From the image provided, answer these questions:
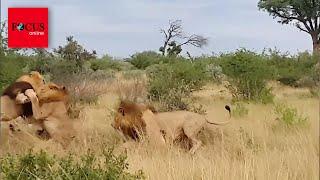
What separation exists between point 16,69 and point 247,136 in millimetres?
6577

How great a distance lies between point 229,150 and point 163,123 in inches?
59.3

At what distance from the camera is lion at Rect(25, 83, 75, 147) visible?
7793mm

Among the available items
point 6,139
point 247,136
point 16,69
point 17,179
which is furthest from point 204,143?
point 16,69

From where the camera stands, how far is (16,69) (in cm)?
1291

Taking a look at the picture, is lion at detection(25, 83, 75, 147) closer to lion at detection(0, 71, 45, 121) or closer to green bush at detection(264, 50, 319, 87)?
lion at detection(0, 71, 45, 121)

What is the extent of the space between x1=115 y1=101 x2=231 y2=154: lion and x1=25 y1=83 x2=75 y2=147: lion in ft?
2.60

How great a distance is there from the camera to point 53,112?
8.07 meters

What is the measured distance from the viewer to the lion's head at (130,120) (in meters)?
8.12

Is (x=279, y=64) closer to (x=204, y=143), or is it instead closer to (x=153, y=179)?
(x=204, y=143)

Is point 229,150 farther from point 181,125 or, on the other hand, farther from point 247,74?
point 247,74

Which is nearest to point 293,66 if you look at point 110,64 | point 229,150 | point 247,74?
point 247,74

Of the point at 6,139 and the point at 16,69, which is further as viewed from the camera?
the point at 16,69

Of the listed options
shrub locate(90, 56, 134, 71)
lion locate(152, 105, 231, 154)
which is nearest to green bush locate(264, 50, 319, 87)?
shrub locate(90, 56, 134, 71)

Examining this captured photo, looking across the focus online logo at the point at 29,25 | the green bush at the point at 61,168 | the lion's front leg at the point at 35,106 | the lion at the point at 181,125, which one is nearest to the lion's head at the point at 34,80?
the lion's front leg at the point at 35,106
